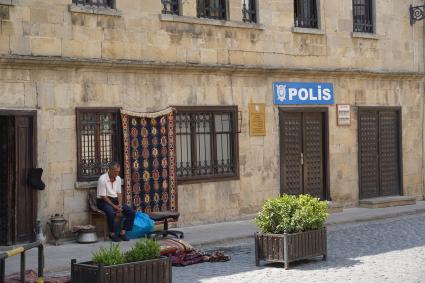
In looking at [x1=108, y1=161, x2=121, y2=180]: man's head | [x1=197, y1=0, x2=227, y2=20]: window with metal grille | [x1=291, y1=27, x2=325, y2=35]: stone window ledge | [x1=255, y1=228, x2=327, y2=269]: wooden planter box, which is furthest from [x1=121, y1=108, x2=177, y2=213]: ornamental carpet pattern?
[x1=255, y1=228, x2=327, y2=269]: wooden planter box

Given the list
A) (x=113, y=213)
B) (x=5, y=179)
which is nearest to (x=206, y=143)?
(x=113, y=213)

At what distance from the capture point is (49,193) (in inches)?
575

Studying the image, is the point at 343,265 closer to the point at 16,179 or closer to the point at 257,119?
the point at 16,179

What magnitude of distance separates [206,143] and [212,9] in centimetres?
301

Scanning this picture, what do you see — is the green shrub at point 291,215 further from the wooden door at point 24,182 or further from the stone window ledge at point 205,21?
the stone window ledge at point 205,21

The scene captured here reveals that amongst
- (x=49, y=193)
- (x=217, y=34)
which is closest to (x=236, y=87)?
(x=217, y=34)

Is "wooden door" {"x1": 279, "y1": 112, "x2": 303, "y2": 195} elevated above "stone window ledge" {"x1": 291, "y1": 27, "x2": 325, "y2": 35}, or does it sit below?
below

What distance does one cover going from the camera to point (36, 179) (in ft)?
46.8

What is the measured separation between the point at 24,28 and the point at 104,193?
11.0 ft

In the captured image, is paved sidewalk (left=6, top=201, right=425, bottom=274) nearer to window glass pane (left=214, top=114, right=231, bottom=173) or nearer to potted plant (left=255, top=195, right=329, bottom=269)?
window glass pane (left=214, top=114, right=231, bottom=173)

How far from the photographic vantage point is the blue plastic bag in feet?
49.6

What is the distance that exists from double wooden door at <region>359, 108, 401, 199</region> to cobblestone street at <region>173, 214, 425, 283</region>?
542 centimetres

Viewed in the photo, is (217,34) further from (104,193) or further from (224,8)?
(104,193)

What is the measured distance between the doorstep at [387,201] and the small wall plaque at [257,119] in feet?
12.7
